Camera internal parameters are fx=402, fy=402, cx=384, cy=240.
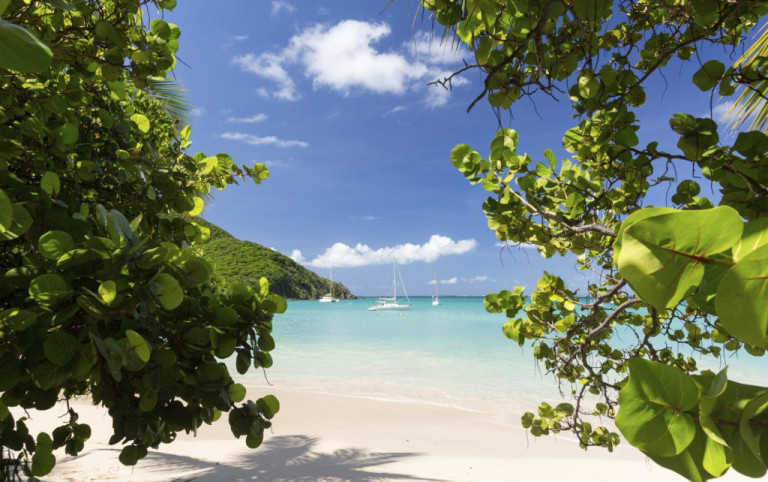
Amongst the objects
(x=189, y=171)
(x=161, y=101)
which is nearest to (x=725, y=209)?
(x=189, y=171)

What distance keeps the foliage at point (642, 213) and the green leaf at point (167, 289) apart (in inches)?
33.9

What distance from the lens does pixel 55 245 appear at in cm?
92

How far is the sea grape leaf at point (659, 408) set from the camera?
368 millimetres

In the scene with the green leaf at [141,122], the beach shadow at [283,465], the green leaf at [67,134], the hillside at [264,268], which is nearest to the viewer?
the green leaf at [67,134]

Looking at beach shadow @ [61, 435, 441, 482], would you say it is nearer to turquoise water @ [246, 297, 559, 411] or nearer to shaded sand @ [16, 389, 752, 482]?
shaded sand @ [16, 389, 752, 482]

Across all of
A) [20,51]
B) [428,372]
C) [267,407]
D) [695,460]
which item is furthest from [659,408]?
[428,372]

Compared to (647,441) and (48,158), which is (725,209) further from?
(48,158)

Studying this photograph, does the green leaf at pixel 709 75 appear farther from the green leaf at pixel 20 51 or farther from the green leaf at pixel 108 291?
the green leaf at pixel 108 291

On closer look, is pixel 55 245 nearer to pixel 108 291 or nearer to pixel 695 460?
pixel 108 291

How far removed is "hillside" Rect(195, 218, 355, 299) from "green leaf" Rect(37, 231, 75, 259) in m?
30.5

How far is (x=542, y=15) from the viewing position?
115 centimetres

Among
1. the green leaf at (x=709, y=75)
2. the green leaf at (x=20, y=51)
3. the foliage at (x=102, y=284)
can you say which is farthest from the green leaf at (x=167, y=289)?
the green leaf at (x=709, y=75)

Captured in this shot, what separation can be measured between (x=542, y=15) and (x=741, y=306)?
1098 millimetres

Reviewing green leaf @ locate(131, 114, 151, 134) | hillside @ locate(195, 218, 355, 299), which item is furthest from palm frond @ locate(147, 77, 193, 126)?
hillside @ locate(195, 218, 355, 299)
